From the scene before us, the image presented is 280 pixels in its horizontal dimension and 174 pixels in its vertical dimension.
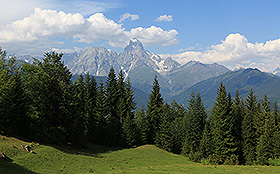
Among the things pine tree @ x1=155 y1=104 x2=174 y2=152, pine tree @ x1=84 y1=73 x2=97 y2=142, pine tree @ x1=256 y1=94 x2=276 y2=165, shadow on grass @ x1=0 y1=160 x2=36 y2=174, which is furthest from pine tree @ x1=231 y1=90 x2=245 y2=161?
shadow on grass @ x1=0 y1=160 x2=36 y2=174

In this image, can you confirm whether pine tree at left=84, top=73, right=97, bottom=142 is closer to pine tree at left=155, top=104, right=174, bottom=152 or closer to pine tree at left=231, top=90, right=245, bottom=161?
pine tree at left=155, top=104, right=174, bottom=152

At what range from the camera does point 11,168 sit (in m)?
23.6

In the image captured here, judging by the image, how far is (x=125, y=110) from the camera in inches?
2702

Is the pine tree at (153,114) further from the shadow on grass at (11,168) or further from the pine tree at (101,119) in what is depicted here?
the shadow on grass at (11,168)

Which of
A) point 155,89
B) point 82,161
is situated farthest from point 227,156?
point 82,161

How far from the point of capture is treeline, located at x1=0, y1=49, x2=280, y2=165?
4355 cm

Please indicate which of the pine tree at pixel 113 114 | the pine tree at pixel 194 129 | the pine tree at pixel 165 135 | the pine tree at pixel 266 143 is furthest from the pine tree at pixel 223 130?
the pine tree at pixel 113 114

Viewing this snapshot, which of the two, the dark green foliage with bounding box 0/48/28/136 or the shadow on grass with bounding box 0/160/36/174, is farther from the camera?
the dark green foliage with bounding box 0/48/28/136

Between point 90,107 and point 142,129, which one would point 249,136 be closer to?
point 142,129

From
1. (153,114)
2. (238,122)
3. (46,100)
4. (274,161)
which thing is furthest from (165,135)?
(46,100)

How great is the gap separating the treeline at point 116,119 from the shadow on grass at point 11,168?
15612 mm

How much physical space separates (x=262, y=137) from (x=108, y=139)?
4387 centimetres

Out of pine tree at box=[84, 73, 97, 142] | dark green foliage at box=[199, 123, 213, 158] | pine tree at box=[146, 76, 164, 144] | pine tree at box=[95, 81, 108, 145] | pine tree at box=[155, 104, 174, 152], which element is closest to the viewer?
dark green foliage at box=[199, 123, 213, 158]

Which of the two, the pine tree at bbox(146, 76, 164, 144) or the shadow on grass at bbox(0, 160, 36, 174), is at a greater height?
the pine tree at bbox(146, 76, 164, 144)
